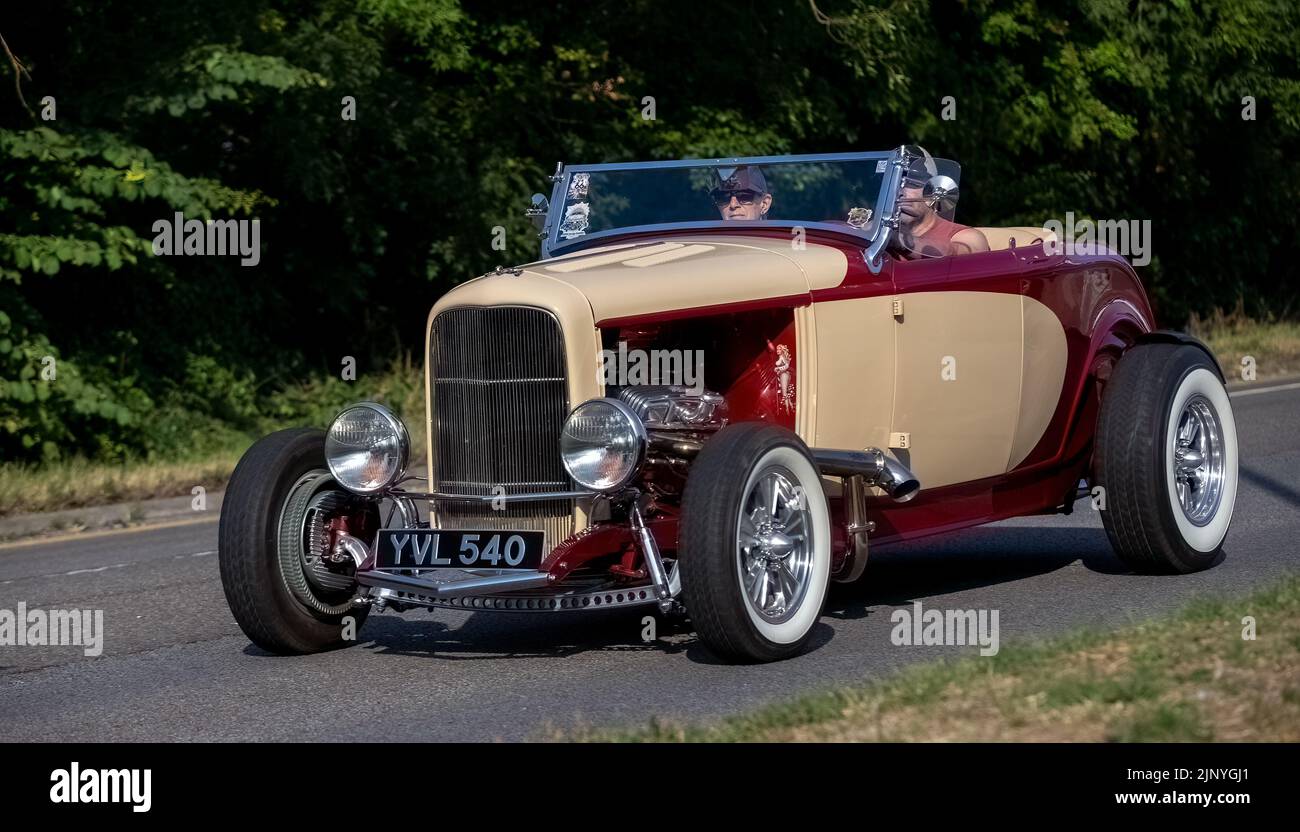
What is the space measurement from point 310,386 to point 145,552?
7.80 m

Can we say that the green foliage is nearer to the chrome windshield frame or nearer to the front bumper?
the chrome windshield frame

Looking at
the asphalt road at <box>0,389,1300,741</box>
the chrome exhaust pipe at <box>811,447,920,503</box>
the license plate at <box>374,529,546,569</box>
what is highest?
the chrome exhaust pipe at <box>811,447,920,503</box>

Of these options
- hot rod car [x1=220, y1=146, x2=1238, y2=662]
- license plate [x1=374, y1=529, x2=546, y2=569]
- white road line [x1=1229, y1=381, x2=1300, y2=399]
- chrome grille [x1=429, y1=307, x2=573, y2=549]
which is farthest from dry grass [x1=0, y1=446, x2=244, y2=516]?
white road line [x1=1229, y1=381, x2=1300, y2=399]

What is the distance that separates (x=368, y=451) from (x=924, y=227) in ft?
8.61

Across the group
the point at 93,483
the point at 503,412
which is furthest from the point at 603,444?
the point at 93,483

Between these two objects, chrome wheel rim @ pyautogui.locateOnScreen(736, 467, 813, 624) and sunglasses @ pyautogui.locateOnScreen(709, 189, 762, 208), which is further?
sunglasses @ pyautogui.locateOnScreen(709, 189, 762, 208)

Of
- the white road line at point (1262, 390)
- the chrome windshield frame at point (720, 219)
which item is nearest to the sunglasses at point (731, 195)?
the chrome windshield frame at point (720, 219)

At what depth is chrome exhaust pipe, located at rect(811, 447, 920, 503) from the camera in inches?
269

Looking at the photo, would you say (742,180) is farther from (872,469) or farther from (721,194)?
(872,469)

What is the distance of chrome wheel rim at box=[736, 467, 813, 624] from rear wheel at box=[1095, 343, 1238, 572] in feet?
6.22

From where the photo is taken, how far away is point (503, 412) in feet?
22.0

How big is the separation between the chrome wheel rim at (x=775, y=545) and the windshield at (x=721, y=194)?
142 centimetres

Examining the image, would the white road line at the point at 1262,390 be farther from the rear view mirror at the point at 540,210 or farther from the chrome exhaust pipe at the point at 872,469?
the chrome exhaust pipe at the point at 872,469
